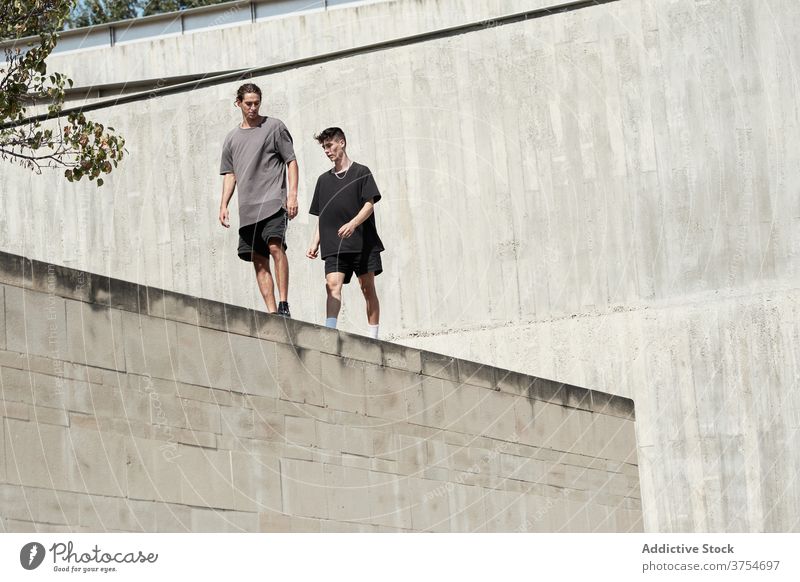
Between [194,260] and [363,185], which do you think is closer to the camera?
[363,185]

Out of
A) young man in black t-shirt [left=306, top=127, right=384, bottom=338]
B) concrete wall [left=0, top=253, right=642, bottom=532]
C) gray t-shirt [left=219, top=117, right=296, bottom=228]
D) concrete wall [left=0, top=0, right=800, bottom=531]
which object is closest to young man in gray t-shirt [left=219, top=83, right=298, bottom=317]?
gray t-shirt [left=219, top=117, right=296, bottom=228]

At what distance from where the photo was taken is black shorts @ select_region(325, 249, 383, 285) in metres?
14.7

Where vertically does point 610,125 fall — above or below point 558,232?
above

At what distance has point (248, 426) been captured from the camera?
12.3 metres

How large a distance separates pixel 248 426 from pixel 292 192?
245 centimetres

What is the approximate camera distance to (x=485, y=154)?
832 inches

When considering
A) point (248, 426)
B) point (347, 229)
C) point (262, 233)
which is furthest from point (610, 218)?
point (248, 426)

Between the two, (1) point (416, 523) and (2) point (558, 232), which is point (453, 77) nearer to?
(2) point (558, 232)

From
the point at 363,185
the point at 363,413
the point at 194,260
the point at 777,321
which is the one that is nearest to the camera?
the point at 363,413

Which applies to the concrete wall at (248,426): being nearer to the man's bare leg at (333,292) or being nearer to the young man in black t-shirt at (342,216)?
the man's bare leg at (333,292)

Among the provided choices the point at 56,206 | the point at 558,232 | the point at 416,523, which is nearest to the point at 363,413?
the point at 416,523

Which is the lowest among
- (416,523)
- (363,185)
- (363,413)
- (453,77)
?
(416,523)

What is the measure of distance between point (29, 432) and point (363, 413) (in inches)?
143

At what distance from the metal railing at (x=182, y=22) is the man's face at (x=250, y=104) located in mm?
8141
